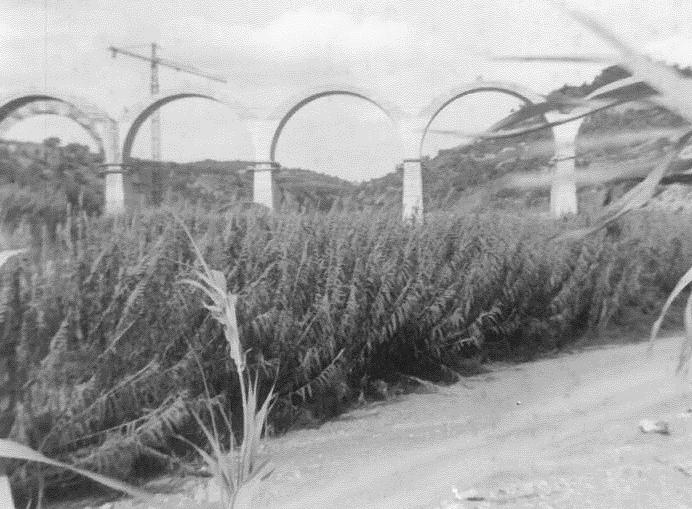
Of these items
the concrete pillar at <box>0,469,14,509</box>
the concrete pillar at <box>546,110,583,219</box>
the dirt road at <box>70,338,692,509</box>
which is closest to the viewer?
the concrete pillar at <box>546,110,583,219</box>

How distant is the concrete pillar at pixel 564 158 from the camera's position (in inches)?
55.1

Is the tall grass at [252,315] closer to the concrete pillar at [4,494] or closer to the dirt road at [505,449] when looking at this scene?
the dirt road at [505,449]

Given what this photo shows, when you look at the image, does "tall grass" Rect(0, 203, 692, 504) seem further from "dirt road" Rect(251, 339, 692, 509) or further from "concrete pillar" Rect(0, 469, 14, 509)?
"concrete pillar" Rect(0, 469, 14, 509)

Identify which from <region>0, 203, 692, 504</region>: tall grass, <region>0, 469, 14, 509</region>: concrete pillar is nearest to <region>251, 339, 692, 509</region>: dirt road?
<region>0, 203, 692, 504</region>: tall grass

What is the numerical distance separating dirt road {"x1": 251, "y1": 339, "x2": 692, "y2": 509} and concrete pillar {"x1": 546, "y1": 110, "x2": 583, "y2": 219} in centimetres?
307

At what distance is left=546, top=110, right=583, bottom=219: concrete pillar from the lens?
1.40 meters

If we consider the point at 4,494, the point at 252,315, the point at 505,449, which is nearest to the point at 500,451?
the point at 505,449

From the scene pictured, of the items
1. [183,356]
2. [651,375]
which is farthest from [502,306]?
[183,356]

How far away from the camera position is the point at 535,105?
55.9 inches

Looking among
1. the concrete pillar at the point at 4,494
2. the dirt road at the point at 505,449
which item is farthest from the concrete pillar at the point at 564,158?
the dirt road at the point at 505,449

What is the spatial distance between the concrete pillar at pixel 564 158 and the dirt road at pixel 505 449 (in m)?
3.07

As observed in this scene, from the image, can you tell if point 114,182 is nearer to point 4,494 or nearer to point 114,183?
point 114,183

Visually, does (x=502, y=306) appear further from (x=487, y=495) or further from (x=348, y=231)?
(x=487, y=495)

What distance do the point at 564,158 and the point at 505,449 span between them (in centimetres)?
596
